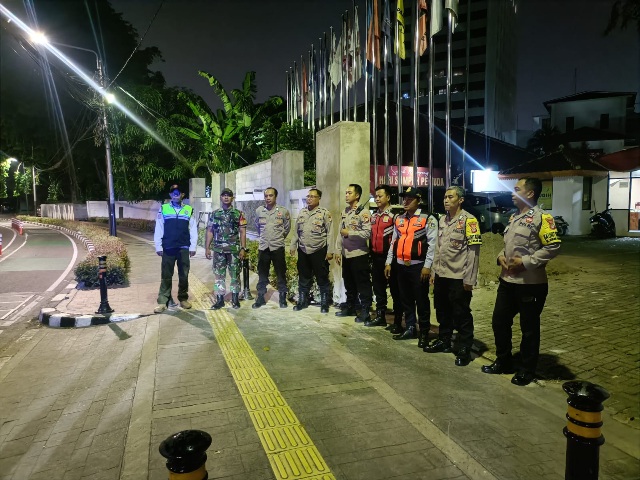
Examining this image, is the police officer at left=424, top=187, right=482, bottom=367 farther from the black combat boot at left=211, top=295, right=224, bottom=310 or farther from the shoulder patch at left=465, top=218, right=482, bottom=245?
the black combat boot at left=211, top=295, right=224, bottom=310

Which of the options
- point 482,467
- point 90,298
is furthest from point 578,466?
point 90,298

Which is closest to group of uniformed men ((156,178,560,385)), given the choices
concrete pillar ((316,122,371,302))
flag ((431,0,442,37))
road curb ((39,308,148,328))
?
concrete pillar ((316,122,371,302))

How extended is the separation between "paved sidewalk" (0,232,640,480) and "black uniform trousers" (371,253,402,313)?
0.44 metres

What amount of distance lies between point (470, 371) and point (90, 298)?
7.13 m

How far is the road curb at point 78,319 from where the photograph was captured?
7312 mm

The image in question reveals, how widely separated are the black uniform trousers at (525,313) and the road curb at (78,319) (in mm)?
5559

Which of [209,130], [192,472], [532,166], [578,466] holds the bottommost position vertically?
[578,466]

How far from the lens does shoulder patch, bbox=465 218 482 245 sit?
5121 millimetres

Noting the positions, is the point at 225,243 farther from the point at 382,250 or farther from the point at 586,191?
the point at 586,191

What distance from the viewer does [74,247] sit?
787 inches

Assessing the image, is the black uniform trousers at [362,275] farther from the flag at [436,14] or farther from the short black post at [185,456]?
the flag at [436,14]

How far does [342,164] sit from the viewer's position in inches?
305

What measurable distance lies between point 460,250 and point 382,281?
159 cm

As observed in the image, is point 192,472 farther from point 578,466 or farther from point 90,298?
point 90,298
